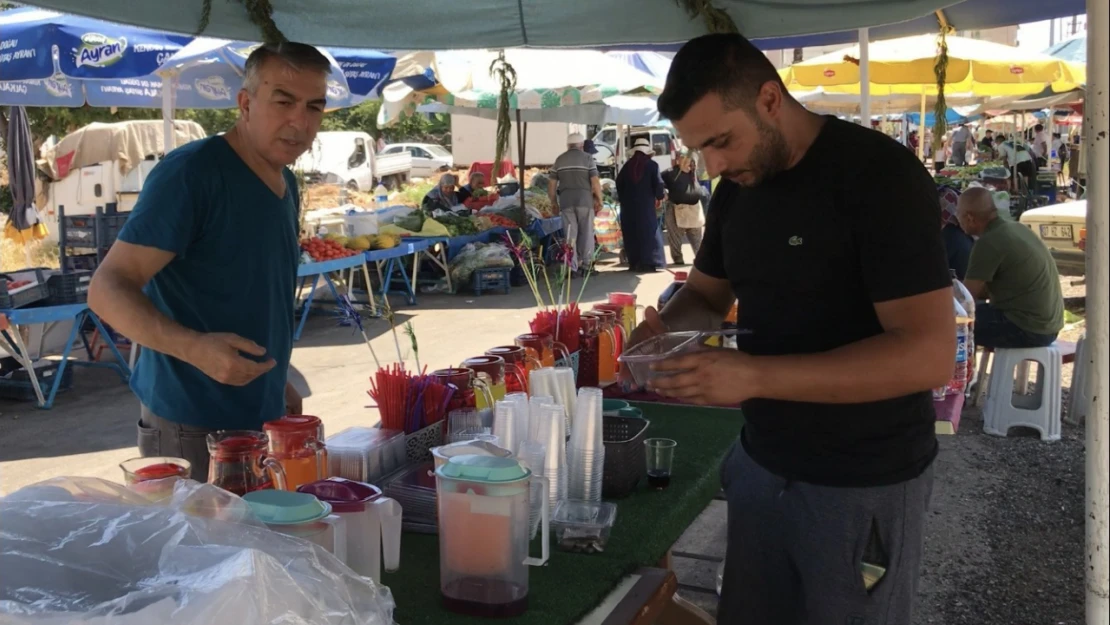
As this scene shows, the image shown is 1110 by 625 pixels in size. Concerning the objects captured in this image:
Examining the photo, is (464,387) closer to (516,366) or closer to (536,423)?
(516,366)

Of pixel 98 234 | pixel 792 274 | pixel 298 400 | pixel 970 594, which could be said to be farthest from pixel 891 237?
pixel 98 234

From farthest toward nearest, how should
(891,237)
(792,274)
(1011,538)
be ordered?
(1011,538)
(792,274)
(891,237)

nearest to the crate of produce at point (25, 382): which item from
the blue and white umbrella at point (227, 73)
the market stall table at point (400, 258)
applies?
the blue and white umbrella at point (227, 73)

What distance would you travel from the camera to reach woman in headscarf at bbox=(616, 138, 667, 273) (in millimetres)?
12734

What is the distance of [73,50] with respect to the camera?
20.4 ft

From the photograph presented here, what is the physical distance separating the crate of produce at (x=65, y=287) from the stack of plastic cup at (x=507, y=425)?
17.0ft

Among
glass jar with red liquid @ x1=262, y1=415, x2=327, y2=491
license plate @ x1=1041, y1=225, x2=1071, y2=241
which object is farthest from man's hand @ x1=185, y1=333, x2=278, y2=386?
license plate @ x1=1041, y1=225, x2=1071, y2=241

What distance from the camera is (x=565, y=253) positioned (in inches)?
141

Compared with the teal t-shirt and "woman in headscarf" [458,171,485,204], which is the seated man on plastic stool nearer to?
the teal t-shirt

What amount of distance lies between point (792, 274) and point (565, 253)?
1.74 meters

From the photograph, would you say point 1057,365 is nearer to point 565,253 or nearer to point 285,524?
point 565,253

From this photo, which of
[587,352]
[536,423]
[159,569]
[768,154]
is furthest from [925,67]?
[159,569]

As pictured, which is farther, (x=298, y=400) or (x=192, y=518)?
(x=298, y=400)

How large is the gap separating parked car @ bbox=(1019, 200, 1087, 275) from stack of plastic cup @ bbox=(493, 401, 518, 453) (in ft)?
32.7
